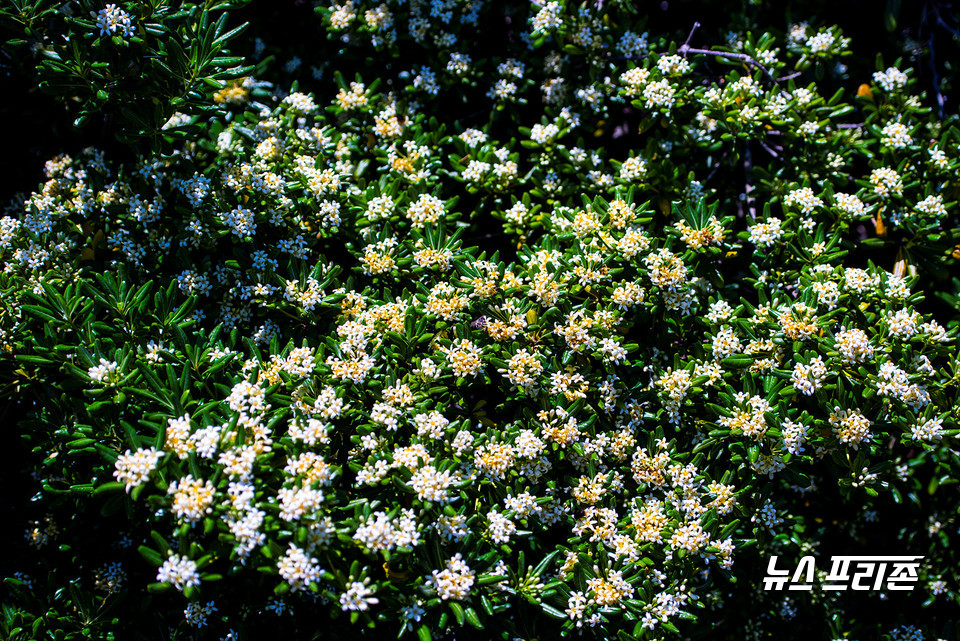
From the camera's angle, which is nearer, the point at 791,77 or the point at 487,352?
the point at 487,352

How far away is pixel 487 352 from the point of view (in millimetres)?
3789

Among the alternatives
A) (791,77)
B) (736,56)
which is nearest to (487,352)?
(736,56)

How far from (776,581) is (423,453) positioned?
8.90 ft

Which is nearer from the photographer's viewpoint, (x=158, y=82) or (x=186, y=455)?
(x=186, y=455)

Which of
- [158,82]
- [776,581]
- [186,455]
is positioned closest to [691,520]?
[776,581]

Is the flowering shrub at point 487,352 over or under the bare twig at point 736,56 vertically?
under

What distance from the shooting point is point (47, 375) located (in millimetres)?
3707

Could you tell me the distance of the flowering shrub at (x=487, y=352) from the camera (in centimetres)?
327

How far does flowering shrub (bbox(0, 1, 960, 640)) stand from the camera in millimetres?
3268

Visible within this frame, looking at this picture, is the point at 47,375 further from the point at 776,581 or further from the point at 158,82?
the point at 776,581

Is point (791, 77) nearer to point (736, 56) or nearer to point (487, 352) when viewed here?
point (736, 56)

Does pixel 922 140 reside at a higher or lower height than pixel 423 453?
higher

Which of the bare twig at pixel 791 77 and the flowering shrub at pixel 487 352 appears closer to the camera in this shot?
the flowering shrub at pixel 487 352

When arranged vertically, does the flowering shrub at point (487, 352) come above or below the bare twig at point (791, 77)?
below
